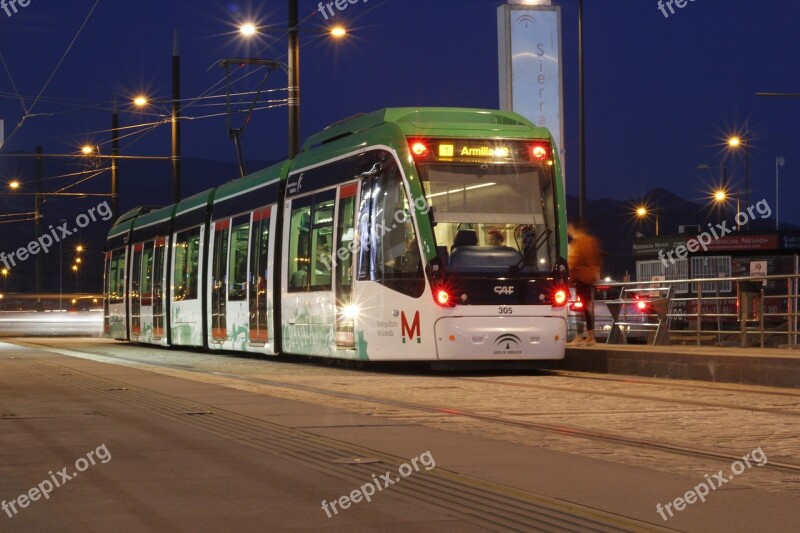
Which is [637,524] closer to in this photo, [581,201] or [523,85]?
[523,85]

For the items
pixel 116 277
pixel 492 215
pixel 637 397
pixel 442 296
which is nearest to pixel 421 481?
pixel 637 397

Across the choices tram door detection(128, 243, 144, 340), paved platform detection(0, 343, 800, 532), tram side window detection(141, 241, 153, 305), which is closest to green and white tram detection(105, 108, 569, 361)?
paved platform detection(0, 343, 800, 532)

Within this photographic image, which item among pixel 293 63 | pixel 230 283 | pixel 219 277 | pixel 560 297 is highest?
pixel 293 63

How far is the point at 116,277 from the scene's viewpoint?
36906 mm

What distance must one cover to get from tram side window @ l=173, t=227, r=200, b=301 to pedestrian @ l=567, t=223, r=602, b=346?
9353mm

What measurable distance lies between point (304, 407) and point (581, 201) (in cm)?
2037

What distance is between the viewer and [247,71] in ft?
122

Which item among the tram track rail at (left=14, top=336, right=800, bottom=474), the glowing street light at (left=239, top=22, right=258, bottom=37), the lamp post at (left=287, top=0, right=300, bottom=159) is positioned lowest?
the tram track rail at (left=14, top=336, right=800, bottom=474)

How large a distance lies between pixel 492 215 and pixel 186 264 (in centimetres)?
1275

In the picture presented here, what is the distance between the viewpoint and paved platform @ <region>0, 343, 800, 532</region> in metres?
6.64

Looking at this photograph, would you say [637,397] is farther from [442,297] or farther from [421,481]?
[421,481]

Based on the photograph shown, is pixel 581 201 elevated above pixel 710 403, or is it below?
above

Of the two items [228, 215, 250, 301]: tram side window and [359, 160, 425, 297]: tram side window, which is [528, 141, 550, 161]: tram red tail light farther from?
[228, 215, 250, 301]: tram side window

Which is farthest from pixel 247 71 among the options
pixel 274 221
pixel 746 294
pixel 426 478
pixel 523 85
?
pixel 426 478
